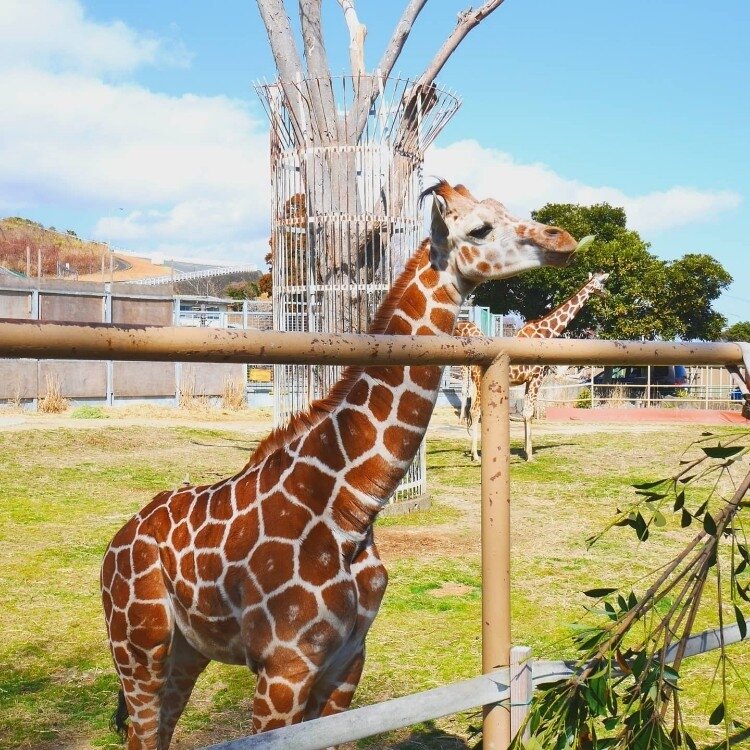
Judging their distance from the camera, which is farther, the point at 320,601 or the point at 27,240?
the point at 27,240

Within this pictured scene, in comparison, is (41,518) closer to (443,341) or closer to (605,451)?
(443,341)

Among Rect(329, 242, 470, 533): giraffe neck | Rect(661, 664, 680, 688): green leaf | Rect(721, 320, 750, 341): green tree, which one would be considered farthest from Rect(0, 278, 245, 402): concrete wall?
Rect(721, 320, 750, 341): green tree

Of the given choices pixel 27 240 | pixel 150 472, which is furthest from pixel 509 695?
pixel 27 240

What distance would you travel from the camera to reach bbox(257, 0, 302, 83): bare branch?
9766mm

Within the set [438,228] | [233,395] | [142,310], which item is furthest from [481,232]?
[142,310]

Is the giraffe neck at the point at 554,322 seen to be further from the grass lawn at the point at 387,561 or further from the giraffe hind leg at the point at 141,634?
the giraffe hind leg at the point at 141,634

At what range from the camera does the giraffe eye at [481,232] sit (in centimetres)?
339

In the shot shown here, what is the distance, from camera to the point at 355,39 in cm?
1076

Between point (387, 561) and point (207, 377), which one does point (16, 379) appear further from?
point (387, 561)

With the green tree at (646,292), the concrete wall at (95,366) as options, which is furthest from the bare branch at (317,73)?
the green tree at (646,292)

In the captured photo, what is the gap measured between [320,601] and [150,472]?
29.6 feet

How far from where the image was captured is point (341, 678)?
2529mm

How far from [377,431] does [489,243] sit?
1.12 m

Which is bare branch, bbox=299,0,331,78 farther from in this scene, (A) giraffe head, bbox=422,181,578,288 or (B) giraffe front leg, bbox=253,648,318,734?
(B) giraffe front leg, bbox=253,648,318,734
